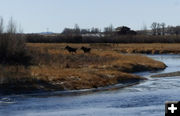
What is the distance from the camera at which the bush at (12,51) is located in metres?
36.9

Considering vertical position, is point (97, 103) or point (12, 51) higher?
point (12, 51)

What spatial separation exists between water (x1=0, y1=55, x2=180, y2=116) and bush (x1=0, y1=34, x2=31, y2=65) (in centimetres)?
1250

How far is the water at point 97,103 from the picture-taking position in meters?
18.3

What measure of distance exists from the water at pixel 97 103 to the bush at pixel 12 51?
41.0 feet

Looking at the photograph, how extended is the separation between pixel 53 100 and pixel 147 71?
2272cm

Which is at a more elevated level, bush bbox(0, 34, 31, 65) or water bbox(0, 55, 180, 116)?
bush bbox(0, 34, 31, 65)

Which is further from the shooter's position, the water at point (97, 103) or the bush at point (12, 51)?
the bush at point (12, 51)

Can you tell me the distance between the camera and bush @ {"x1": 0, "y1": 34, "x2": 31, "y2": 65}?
3691cm

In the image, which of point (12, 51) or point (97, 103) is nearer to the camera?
point (97, 103)

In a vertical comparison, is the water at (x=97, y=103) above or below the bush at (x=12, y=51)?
below

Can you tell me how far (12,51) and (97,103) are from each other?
17.6m

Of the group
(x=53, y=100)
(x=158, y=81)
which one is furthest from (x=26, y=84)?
(x=158, y=81)

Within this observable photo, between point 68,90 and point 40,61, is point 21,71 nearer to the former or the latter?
point 68,90

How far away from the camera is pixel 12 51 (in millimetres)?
37281
